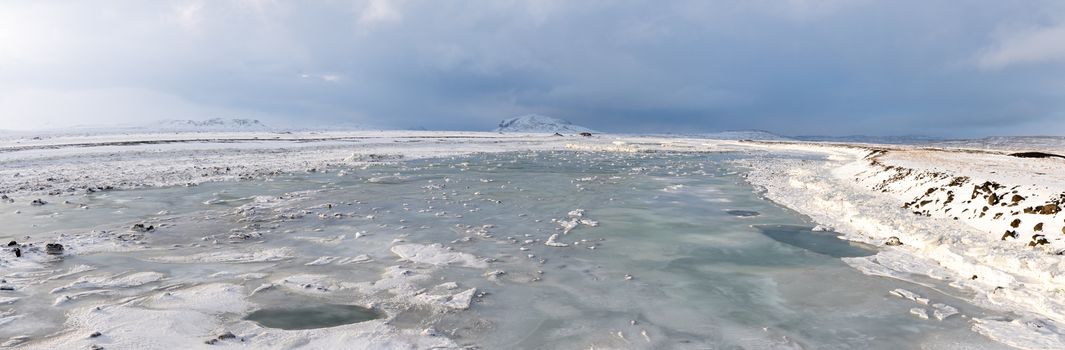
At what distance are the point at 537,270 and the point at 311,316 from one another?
11.1ft

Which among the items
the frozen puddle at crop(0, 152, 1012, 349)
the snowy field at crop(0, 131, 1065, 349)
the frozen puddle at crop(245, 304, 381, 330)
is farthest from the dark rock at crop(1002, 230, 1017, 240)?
the frozen puddle at crop(245, 304, 381, 330)

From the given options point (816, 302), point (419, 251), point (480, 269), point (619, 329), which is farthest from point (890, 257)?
point (419, 251)

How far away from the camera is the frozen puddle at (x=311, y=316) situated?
5.79m

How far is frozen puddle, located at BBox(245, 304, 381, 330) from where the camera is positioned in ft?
19.0

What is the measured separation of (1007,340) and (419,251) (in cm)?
787

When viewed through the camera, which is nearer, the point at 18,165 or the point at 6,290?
the point at 6,290

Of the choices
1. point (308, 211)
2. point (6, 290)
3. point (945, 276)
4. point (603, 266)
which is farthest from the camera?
point (308, 211)

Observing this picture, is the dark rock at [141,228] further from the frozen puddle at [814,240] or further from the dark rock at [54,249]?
the frozen puddle at [814,240]

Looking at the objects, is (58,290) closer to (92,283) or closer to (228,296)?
(92,283)

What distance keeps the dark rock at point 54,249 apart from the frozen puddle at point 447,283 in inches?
4.3

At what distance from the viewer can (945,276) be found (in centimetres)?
795

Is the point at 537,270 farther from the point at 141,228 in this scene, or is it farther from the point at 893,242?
the point at 141,228

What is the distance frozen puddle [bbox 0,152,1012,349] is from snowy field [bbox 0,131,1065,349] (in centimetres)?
4

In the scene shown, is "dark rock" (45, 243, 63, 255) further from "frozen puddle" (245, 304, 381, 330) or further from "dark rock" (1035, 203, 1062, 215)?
"dark rock" (1035, 203, 1062, 215)
